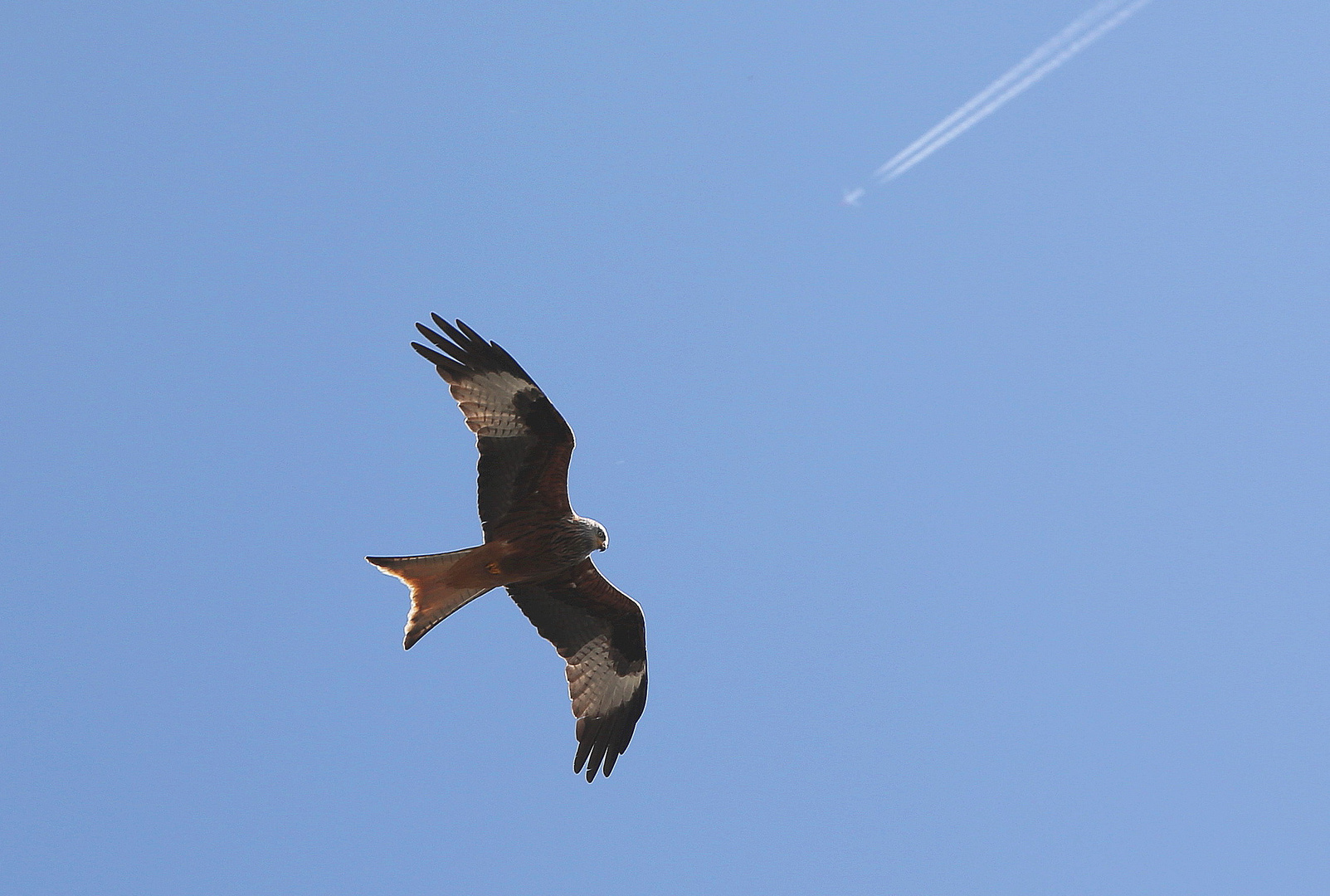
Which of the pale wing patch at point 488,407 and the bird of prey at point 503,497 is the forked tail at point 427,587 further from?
the pale wing patch at point 488,407

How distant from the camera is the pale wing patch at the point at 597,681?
11344mm

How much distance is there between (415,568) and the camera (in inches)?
389

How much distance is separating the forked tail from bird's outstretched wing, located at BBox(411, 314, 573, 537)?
2.15 feet

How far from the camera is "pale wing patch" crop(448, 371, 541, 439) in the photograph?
32.9ft

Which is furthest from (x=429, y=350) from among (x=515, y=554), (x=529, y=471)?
(x=515, y=554)

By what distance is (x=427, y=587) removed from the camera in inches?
396

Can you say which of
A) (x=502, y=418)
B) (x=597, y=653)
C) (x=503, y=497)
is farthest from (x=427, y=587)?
(x=597, y=653)

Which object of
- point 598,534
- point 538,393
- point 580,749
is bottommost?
point 580,749

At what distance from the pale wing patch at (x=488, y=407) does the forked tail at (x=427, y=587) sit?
3.60 ft

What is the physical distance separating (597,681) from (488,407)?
322cm

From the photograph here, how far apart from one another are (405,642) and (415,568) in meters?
0.69

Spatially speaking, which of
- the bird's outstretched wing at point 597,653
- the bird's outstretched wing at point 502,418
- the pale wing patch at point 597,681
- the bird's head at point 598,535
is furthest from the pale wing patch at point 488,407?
Result: the pale wing patch at point 597,681

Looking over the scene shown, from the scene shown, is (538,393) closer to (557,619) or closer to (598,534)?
(598,534)

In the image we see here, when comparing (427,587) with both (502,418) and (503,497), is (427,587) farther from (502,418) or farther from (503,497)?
(502,418)
